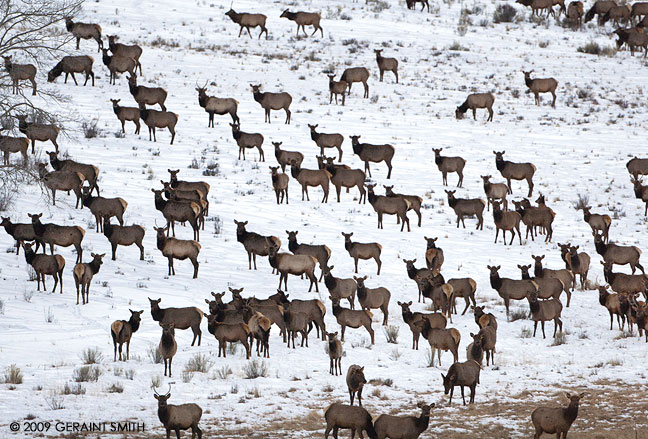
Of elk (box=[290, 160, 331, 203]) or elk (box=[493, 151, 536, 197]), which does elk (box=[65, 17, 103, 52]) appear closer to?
elk (box=[290, 160, 331, 203])

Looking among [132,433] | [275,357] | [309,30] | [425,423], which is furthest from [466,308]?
[309,30]

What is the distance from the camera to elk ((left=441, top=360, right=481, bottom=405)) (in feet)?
Answer: 45.9

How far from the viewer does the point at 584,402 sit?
1405 cm

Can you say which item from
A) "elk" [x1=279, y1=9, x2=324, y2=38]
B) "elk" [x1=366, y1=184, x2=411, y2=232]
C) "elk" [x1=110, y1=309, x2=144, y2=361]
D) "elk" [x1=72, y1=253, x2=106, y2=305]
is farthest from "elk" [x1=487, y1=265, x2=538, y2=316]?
"elk" [x1=279, y1=9, x2=324, y2=38]

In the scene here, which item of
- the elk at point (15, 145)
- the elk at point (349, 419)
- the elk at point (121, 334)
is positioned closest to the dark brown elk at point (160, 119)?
the elk at point (15, 145)

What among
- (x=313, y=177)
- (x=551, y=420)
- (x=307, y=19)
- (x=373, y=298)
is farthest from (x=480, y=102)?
(x=551, y=420)

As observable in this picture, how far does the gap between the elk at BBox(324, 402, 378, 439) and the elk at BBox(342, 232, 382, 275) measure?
9.86 metres

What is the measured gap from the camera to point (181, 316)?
16781 mm

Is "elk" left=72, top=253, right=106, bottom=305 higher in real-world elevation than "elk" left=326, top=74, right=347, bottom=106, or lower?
lower

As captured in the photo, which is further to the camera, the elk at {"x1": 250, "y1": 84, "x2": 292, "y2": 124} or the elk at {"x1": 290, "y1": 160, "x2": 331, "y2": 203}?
the elk at {"x1": 250, "y1": 84, "x2": 292, "y2": 124}

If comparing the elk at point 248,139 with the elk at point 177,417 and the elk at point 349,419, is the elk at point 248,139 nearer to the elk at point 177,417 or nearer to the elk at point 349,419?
the elk at point 177,417

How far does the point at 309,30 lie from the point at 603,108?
20.0 meters

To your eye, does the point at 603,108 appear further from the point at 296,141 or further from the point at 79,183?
the point at 79,183

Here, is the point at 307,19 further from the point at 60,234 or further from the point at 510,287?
the point at 510,287
